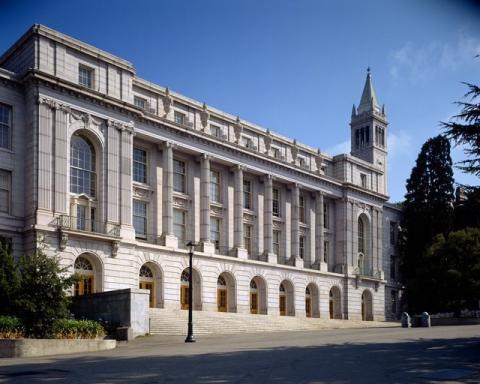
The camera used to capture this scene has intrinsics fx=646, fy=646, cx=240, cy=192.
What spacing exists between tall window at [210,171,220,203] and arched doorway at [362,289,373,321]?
74.9 ft

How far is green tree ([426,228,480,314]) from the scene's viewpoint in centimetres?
5359

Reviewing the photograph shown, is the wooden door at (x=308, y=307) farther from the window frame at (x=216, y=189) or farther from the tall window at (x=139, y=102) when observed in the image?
the tall window at (x=139, y=102)

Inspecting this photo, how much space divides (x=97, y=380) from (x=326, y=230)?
50890mm

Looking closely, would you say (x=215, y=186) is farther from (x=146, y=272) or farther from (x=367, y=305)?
(x=367, y=305)

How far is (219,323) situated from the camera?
42.8 m

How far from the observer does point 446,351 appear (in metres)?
22.8

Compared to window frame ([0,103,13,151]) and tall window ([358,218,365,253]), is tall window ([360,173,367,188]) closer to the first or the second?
tall window ([358,218,365,253])

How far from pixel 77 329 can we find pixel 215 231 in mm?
24752

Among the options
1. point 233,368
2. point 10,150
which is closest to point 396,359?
point 233,368

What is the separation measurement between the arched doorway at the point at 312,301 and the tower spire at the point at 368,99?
34.2 m

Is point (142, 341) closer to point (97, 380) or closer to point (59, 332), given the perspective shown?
point (59, 332)

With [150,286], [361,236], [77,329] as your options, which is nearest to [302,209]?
[361,236]

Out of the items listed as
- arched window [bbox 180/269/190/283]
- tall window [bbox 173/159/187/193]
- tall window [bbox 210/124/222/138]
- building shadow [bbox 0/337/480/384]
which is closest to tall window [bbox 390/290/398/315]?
tall window [bbox 210/124/222/138]

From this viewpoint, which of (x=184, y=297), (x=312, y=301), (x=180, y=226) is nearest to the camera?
(x=184, y=297)
